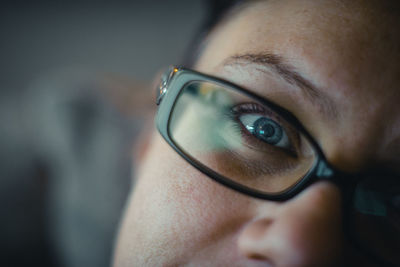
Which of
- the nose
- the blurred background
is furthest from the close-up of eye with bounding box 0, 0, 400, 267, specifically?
the blurred background

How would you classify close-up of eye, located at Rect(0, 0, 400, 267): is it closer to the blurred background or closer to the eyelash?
the eyelash

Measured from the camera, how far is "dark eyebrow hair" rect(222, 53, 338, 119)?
0.52 m

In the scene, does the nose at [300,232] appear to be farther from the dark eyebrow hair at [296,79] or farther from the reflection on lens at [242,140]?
the dark eyebrow hair at [296,79]

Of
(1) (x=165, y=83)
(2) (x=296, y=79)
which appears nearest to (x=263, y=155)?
(2) (x=296, y=79)

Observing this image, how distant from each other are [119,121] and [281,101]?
1.04 m

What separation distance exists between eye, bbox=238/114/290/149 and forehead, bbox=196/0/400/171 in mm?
93

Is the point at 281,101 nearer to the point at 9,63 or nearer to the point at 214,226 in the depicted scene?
the point at 214,226

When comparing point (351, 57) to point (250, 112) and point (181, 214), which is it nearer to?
point (250, 112)

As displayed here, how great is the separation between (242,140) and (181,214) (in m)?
0.20

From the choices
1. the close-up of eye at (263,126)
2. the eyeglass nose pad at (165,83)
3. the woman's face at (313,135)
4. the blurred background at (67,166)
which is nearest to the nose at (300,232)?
the woman's face at (313,135)

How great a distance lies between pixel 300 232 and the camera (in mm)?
481

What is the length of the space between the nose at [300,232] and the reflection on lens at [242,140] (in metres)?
0.04

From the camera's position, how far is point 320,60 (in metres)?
0.53

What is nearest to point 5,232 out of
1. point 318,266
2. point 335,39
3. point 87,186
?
point 87,186
